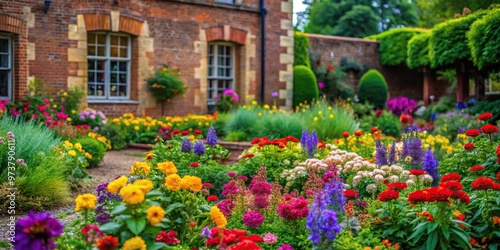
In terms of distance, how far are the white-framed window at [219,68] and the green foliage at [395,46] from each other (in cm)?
835

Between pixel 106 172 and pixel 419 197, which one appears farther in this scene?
pixel 106 172

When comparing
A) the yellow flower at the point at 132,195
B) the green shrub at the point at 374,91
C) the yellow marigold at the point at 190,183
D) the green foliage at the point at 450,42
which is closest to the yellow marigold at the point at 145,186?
the yellow flower at the point at 132,195

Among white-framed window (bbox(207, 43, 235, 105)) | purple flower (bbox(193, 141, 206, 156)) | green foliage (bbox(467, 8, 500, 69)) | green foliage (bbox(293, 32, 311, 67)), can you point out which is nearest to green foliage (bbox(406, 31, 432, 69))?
green foliage (bbox(293, 32, 311, 67))

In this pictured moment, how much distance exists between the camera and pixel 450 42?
16922 mm

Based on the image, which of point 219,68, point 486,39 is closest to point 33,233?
point 486,39

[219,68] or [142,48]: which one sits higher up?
[142,48]

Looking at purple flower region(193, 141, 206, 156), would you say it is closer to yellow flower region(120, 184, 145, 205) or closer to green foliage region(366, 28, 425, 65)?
yellow flower region(120, 184, 145, 205)

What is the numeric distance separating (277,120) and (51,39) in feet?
16.9

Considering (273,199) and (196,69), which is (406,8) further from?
(273,199)

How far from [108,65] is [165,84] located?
1344mm

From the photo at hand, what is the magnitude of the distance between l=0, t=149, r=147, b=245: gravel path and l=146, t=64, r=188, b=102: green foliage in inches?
84.3

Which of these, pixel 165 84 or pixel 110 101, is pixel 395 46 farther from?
pixel 110 101

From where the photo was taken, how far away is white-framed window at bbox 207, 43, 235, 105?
1588 cm

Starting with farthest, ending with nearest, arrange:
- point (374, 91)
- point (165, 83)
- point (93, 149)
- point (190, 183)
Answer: point (374, 91), point (165, 83), point (93, 149), point (190, 183)
